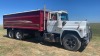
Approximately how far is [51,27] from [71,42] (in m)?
2.32

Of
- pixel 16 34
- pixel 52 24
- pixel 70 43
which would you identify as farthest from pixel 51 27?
pixel 16 34

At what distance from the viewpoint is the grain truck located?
1088cm

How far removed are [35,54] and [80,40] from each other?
11.2 ft

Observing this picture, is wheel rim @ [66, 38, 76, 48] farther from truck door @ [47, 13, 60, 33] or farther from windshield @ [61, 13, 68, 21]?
windshield @ [61, 13, 68, 21]

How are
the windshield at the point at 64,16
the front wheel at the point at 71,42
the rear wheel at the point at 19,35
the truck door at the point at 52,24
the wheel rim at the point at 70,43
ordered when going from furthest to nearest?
the rear wheel at the point at 19,35
the windshield at the point at 64,16
the truck door at the point at 52,24
the wheel rim at the point at 70,43
the front wheel at the point at 71,42

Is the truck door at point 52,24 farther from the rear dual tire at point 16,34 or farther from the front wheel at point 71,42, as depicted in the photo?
the rear dual tire at point 16,34

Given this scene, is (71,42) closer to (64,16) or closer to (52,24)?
(52,24)

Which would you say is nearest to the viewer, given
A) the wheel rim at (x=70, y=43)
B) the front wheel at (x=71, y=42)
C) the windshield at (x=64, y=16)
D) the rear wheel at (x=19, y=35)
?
the front wheel at (x=71, y=42)

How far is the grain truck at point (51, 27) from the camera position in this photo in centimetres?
1088

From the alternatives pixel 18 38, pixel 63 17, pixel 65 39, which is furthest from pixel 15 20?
pixel 65 39

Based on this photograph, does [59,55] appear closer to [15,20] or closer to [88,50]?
[88,50]

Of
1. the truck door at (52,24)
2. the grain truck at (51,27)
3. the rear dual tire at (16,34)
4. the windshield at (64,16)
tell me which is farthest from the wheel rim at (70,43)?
the rear dual tire at (16,34)

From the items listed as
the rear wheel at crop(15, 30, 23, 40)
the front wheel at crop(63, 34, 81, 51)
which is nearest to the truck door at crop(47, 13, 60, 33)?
the front wheel at crop(63, 34, 81, 51)

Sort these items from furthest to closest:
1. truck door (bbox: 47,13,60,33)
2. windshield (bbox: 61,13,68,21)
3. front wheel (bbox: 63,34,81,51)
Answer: windshield (bbox: 61,13,68,21)
truck door (bbox: 47,13,60,33)
front wheel (bbox: 63,34,81,51)
